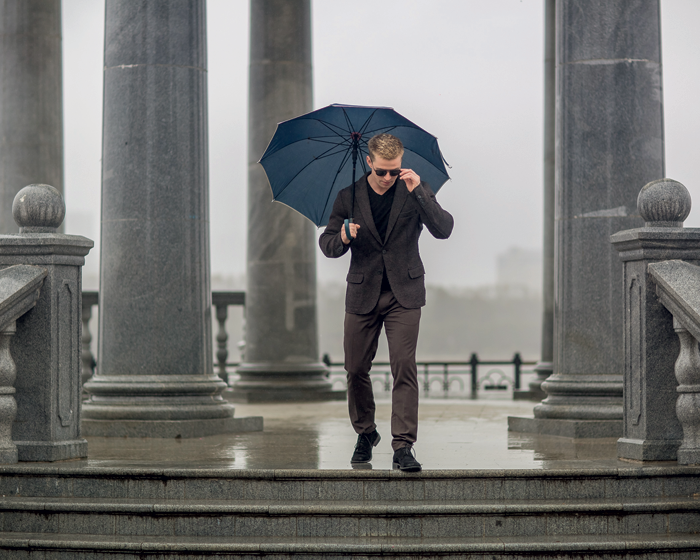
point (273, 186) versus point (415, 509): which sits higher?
point (273, 186)

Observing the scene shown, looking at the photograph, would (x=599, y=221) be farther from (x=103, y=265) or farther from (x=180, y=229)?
(x=103, y=265)

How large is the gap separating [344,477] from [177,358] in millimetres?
3908

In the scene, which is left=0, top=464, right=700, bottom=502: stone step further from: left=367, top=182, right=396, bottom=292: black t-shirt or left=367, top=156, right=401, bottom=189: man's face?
left=367, top=156, right=401, bottom=189: man's face

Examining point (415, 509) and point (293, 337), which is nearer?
point (415, 509)

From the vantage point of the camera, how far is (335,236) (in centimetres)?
730

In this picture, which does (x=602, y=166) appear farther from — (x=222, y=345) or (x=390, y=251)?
(x=222, y=345)

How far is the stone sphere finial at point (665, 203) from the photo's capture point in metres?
7.89

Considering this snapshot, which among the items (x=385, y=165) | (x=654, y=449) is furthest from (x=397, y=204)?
(x=654, y=449)

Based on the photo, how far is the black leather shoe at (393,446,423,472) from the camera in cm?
705

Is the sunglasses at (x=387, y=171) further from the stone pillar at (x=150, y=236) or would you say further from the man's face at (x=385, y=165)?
the stone pillar at (x=150, y=236)

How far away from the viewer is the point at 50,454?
7887 mm

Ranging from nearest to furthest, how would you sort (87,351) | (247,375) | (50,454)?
1. (50,454)
2. (87,351)
3. (247,375)

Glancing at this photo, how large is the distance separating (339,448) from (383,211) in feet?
8.76

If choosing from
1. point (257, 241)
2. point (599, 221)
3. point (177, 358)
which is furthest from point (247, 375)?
point (599, 221)
